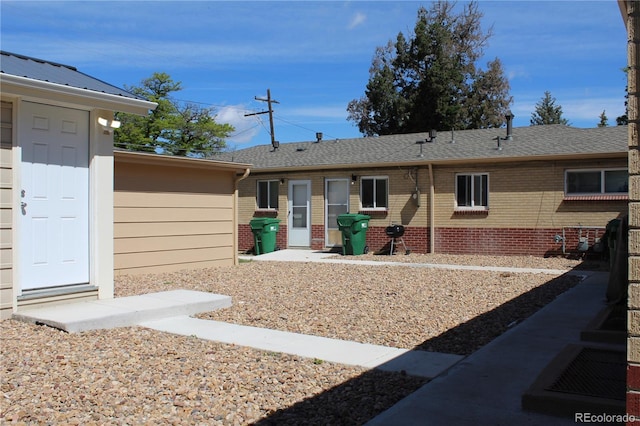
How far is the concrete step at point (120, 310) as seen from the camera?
21.9ft

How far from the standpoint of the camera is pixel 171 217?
12.7 metres

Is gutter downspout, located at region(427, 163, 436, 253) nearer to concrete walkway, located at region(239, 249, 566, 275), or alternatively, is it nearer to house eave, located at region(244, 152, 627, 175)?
house eave, located at region(244, 152, 627, 175)

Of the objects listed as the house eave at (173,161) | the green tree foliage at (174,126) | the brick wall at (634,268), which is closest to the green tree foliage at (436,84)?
the green tree foliage at (174,126)

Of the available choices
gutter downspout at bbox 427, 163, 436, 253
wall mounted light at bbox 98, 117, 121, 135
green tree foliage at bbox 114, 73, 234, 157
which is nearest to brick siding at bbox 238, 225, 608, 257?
gutter downspout at bbox 427, 163, 436, 253

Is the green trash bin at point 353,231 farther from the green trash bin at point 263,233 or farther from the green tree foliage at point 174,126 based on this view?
the green tree foliage at point 174,126

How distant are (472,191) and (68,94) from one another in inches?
499

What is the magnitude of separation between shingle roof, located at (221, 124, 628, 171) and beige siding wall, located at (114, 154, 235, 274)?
6.31 metres

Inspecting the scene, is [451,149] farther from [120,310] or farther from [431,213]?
[120,310]

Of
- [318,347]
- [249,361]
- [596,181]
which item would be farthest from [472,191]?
[249,361]

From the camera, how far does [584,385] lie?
452 centimetres

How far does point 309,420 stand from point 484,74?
37.6m

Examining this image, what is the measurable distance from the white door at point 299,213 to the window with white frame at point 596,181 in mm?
8270

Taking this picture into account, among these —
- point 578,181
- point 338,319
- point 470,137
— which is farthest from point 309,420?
point 470,137

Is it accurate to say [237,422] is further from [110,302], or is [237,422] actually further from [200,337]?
[110,302]
